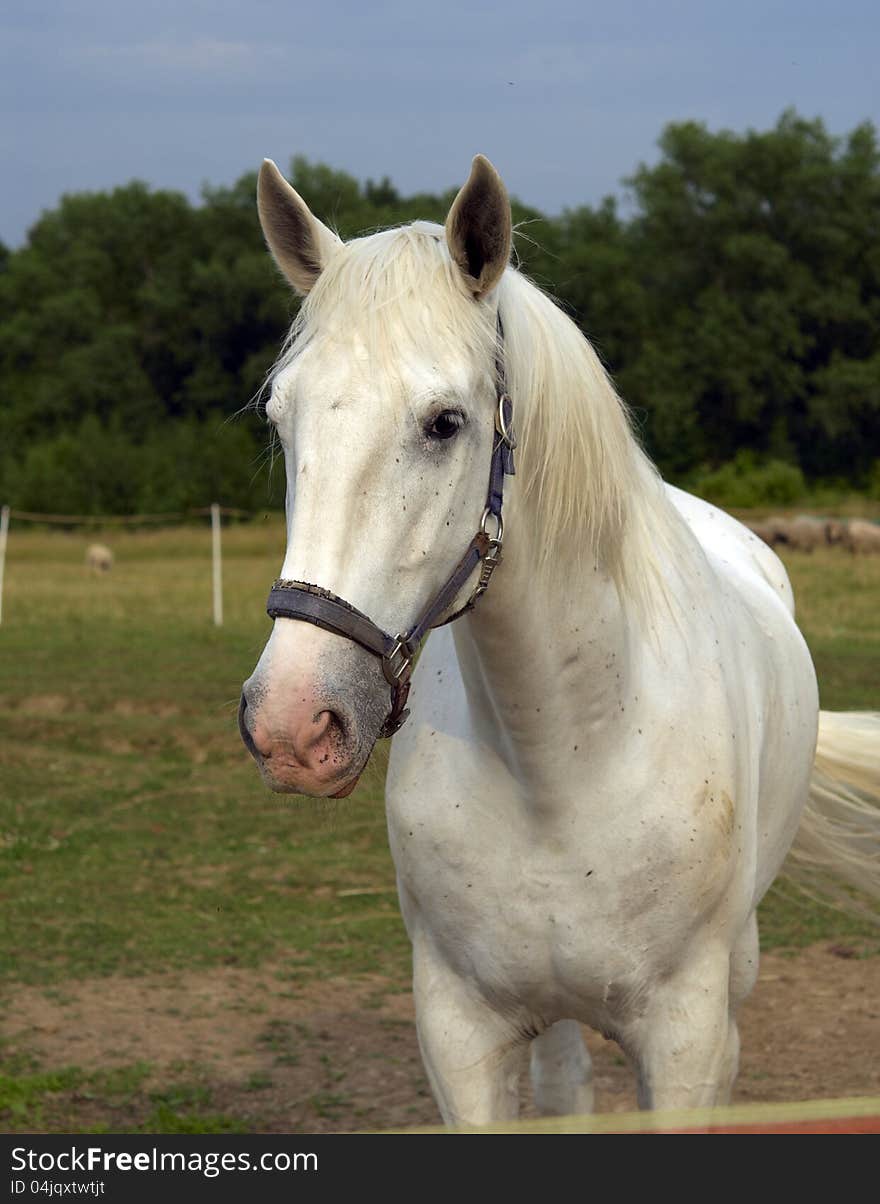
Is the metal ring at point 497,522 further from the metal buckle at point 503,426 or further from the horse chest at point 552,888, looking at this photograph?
the horse chest at point 552,888

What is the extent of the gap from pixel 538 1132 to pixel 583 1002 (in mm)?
1237

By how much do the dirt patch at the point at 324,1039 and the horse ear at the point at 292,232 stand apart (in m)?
2.46

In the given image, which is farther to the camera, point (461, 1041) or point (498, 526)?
point (461, 1041)

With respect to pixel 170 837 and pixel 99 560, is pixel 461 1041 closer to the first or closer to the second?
pixel 170 837

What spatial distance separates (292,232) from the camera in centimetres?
220

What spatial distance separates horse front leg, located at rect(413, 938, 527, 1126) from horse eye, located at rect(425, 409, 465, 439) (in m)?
1.03

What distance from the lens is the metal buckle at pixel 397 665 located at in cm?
191

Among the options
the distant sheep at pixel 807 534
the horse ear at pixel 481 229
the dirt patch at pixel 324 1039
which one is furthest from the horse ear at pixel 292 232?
the distant sheep at pixel 807 534

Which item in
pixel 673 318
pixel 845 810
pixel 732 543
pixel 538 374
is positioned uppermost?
pixel 673 318

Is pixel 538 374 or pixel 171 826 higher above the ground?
pixel 538 374

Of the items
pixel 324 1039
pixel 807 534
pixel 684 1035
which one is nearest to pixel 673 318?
pixel 807 534

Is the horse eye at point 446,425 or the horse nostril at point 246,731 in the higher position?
the horse eye at point 446,425

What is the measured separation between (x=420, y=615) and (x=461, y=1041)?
91 centimetres

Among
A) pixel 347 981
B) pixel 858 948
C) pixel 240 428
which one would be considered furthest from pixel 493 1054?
pixel 240 428
